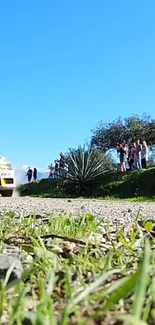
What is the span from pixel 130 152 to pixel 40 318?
1184 inches

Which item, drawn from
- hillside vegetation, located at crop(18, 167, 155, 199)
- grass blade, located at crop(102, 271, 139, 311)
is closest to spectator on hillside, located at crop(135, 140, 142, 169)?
hillside vegetation, located at crop(18, 167, 155, 199)

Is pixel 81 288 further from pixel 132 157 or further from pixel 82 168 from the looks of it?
pixel 132 157

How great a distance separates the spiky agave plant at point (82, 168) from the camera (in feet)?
87.2

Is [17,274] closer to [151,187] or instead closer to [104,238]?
[104,238]

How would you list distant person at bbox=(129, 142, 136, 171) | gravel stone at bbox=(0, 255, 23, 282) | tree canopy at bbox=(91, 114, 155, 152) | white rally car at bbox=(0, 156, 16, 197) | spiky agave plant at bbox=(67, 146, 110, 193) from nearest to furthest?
gravel stone at bbox=(0, 255, 23, 282) < white rally car at bbox=(0, 156, 16, 197) < spiky agave plant at bbox=(67, 146, 110, 193) < distant person at bbox=(129, 142, 136, 171) < tree canopy at bbox=(91, 114, 155, 152)

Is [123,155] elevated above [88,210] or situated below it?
above

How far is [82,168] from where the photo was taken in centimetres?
2672

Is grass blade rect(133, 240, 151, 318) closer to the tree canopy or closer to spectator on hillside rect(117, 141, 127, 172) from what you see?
spectator on hillside rect(117, 141, 127, 172)

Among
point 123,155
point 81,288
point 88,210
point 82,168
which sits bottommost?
point 81,288

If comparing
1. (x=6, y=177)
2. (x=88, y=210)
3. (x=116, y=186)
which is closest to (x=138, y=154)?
(x=116, y=186)

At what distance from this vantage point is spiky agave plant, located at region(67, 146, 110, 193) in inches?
1047

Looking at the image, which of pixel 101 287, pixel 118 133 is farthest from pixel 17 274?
pixel 118 133

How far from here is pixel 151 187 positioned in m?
24.9

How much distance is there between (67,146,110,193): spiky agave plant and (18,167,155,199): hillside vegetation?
318mm
